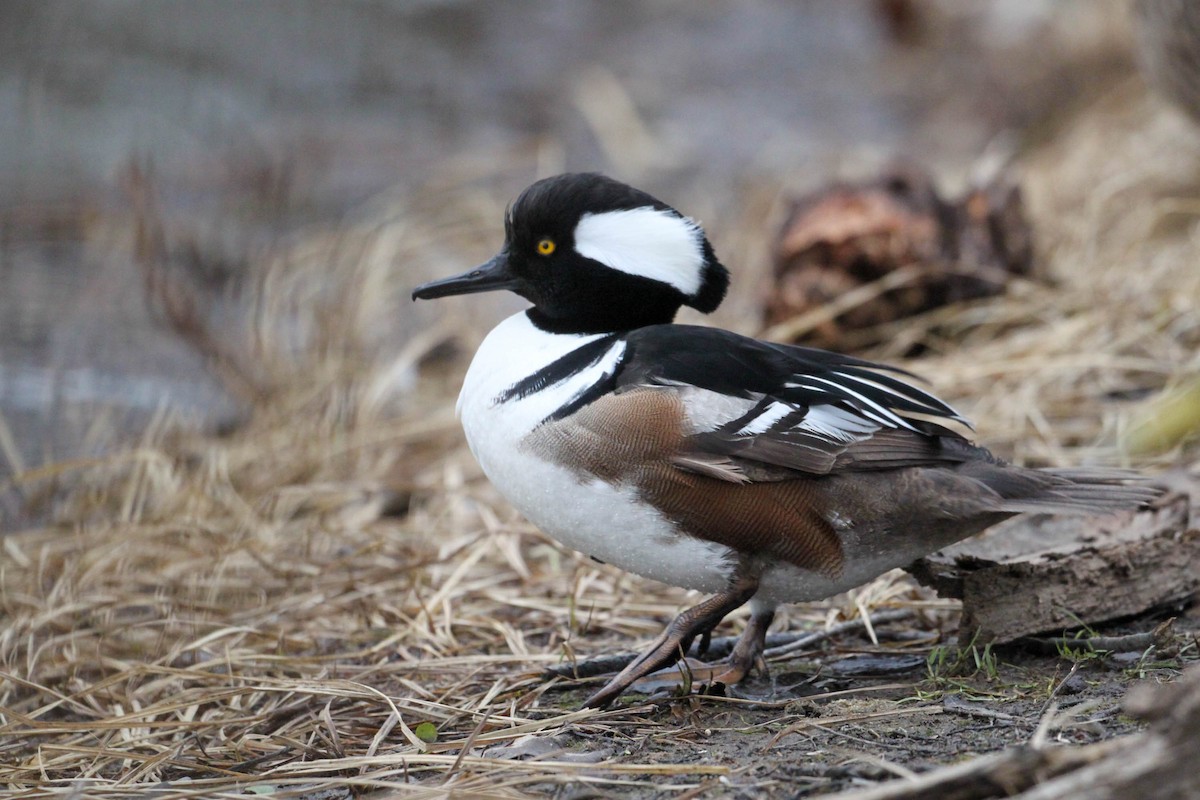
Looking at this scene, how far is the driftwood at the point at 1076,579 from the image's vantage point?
8.70 ft

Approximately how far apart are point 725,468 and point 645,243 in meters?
0.62

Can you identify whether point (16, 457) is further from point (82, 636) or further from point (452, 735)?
point (452, 735)

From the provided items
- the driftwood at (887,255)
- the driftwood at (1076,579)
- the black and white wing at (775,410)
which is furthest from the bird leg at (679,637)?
the driftwood at (887,255)

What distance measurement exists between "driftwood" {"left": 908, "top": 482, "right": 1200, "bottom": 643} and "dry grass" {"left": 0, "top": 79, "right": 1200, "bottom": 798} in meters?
0.42

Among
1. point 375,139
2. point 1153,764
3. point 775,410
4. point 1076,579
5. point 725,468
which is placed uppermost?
point 375,139

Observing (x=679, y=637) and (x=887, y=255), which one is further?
(x=887, y=255)

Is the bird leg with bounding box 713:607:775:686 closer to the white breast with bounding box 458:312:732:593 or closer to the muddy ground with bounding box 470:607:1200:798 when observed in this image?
the muddy ground with bounding box 470:607:1200:798

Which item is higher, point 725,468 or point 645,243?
point 645,243

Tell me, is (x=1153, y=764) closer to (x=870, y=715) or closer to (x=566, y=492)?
(x=870, y=715)

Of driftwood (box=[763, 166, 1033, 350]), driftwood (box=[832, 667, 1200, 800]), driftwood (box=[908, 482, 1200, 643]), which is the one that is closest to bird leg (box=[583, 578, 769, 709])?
driftwood (box=[908, 482, 1200, 643])

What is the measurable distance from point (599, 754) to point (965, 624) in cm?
96

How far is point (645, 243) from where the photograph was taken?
2799mm

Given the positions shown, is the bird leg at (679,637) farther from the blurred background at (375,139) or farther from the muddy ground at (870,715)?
the blurred background at (375,139)

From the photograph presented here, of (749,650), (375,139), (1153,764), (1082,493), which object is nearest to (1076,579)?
(1082,493)
